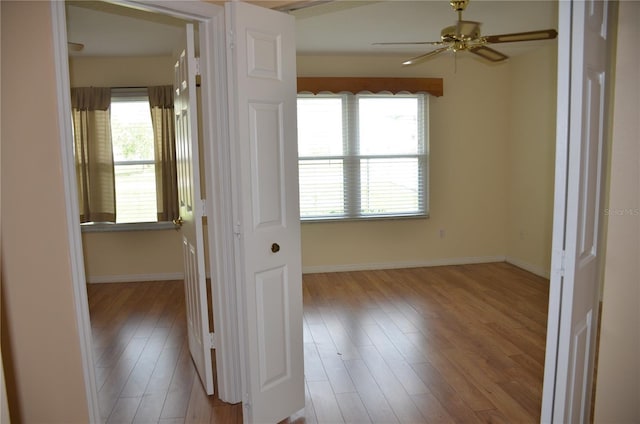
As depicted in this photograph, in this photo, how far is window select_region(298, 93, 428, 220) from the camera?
525cm

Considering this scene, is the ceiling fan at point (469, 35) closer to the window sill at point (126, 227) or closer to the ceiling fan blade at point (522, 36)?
the ceiling fan blade at point (522, 36)

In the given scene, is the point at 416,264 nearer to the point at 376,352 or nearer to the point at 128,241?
the point at 376,352

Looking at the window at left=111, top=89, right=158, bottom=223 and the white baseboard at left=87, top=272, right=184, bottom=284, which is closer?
the window at left=111, top=89, right=158, bottom=223

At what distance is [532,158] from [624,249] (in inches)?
149

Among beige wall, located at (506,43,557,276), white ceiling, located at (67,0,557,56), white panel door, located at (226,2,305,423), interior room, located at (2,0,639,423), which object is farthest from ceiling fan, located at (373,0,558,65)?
beige wall, located at (506,43,557,276)

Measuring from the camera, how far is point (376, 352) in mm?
3215

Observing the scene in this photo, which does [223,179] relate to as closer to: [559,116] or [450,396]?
[559,116]

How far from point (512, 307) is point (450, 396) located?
174 cm

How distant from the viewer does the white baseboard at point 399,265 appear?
5438mm

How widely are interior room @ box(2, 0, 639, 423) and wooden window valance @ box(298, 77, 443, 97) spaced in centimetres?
13

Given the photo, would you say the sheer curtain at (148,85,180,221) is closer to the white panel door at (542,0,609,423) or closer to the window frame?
the window frame

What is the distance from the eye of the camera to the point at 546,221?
4953 millimetres

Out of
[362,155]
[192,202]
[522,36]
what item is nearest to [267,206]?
[192,202]

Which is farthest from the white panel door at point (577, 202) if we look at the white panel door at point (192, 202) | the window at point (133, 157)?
the window at point (133, 157)
